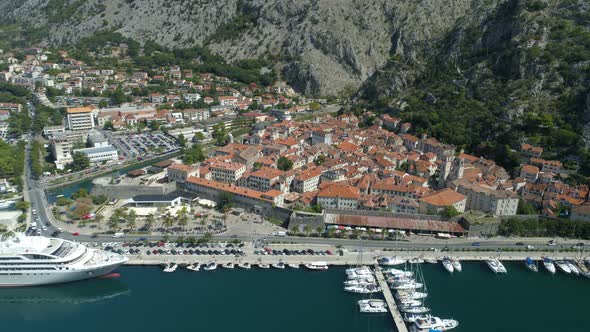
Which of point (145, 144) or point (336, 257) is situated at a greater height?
point (145, 144)

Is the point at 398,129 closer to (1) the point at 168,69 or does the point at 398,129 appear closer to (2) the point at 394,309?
(2) the point at 394,309

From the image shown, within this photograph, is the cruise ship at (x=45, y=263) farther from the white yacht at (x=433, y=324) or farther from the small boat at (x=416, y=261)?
the small boat at (x=416, y=261)

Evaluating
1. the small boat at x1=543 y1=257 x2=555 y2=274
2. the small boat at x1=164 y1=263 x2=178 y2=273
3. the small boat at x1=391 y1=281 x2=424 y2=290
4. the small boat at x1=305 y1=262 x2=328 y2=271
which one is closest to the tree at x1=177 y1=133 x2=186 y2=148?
the small boat at x1=164 y1=263 x2=178 y2=273

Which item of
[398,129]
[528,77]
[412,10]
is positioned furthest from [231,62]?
[528,77]

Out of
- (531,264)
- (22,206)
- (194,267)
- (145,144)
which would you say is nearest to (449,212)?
(531,264)

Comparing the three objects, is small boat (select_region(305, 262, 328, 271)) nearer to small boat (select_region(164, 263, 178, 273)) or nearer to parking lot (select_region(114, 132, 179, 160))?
small boat (select_region(164, 263, 178, 273))

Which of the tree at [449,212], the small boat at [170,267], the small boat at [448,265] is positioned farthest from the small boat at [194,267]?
the tree at [449,212]

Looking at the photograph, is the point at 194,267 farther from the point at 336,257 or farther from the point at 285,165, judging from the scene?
the point at 285,165
